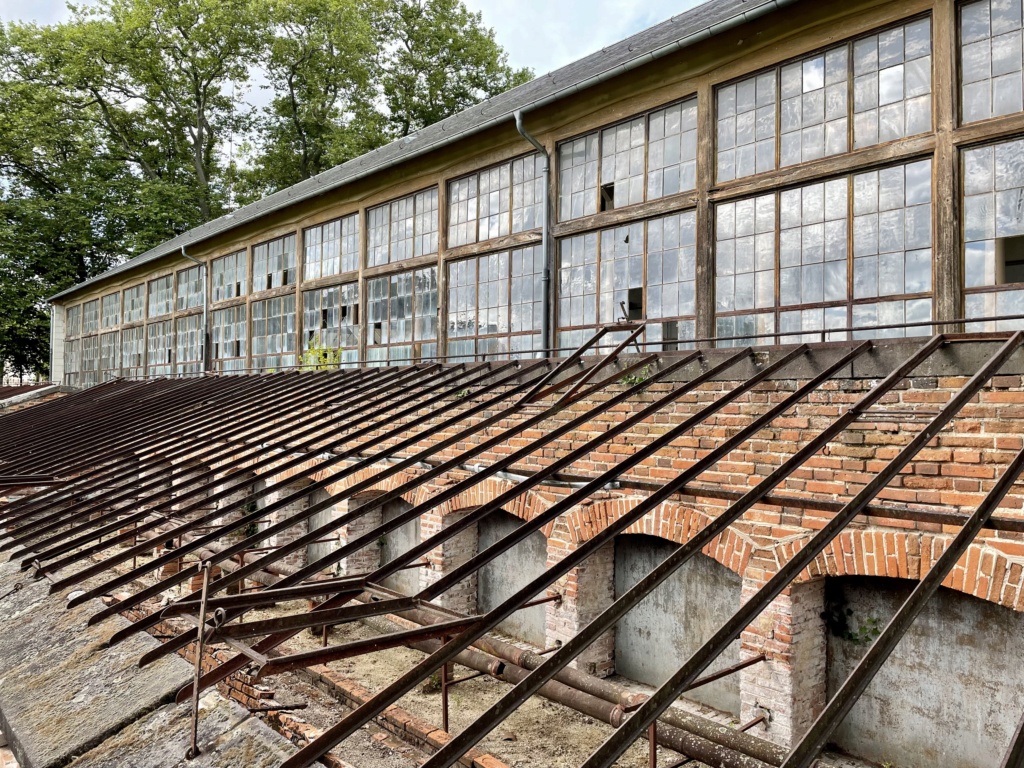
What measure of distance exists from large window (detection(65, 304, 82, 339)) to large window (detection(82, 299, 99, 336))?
18.3 inches

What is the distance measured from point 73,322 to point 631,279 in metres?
25.7

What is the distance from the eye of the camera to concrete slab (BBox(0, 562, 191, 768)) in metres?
2.46

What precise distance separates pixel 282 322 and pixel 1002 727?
44.7 feet

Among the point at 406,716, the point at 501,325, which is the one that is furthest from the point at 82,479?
the point at 501,325

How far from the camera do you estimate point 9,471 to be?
23.3 feet

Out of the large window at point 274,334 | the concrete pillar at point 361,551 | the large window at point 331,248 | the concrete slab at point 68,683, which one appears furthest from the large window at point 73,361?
the concrete slab at point 68,683

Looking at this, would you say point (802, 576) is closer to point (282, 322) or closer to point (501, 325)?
point (501, 325)

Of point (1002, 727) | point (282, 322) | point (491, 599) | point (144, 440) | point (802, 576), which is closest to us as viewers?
point (1002, 727)

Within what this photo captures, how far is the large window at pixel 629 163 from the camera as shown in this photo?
26.0ft

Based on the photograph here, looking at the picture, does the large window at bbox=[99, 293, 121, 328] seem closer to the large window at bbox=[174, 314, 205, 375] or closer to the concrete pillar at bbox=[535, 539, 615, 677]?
the large window at bbox=[174, 314, 205, 375]

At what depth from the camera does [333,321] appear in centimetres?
1349

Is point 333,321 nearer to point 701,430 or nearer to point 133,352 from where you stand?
point 701,430

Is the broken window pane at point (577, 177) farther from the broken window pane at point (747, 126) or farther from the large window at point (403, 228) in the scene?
the large window at point (403, 228)

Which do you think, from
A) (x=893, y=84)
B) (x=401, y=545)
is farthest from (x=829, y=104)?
(x=401, y=545)
